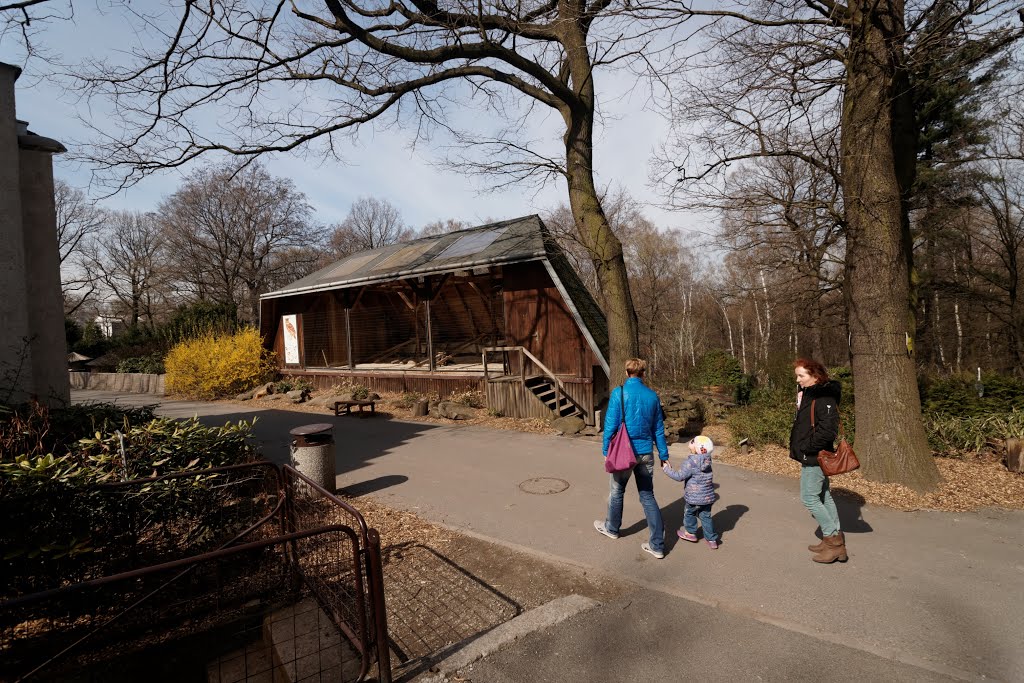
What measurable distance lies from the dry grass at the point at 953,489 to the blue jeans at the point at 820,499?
2044 millimetres

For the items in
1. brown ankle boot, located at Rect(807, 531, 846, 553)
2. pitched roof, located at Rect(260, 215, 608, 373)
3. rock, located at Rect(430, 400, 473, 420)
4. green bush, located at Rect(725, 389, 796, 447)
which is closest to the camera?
brown ankle boot, located at Rect(807, 531, 846, 553)

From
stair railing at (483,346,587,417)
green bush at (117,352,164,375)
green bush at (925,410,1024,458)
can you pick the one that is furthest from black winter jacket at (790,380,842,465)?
green bush at (117,352,164,375)

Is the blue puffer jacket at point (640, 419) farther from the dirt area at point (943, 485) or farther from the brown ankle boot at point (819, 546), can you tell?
the dirt area at point (943, 485)

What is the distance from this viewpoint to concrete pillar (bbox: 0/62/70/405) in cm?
698

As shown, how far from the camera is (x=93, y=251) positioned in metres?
41.4

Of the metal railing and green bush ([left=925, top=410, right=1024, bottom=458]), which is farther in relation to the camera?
green bush ([left=925, top=410, right=1024, bottom=458])

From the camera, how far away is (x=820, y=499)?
4.48 m

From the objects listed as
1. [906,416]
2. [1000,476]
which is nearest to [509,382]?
[906,416]

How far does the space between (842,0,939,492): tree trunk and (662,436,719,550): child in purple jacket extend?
3.18m

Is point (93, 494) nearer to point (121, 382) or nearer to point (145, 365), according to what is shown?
point (145, 365)

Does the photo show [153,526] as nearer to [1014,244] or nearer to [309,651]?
[309,651]

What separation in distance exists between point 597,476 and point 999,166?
16.6 m

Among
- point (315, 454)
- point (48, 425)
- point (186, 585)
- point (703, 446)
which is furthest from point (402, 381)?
point (703, 446)

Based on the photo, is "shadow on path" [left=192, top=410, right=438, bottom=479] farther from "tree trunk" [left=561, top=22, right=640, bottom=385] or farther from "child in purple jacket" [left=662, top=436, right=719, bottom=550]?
"tree trunk" [left=561, top=22, right=640, bottom=385]
